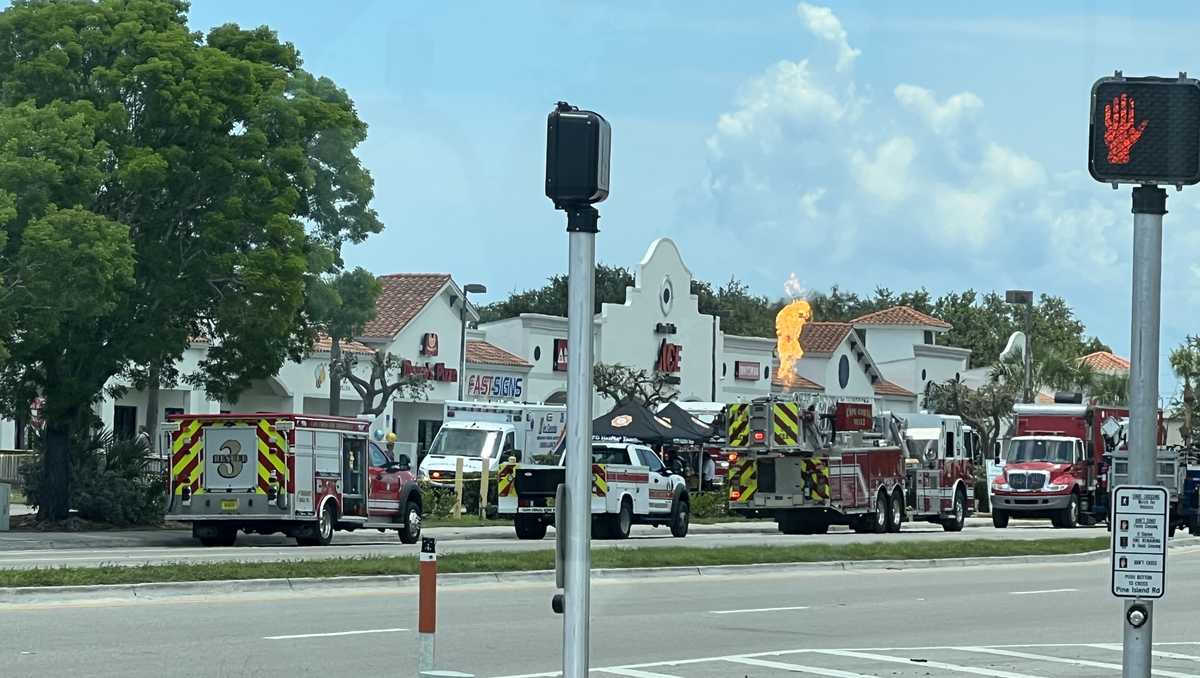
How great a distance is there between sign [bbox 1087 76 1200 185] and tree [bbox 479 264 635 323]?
77.5 metres

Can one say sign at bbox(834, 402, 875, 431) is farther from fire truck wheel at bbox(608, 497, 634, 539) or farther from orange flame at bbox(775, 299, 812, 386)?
fire truck wheel at bbox(608, 497, 634, 539)

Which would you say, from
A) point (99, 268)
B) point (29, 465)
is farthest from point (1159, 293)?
point (29, 465)

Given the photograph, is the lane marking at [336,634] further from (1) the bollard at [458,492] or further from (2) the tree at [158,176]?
(1) the bollard at [458,492]

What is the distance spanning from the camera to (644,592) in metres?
23.9

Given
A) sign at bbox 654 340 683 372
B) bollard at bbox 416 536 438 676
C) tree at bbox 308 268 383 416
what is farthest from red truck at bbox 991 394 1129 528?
bollard at bbox 416 536 438 676

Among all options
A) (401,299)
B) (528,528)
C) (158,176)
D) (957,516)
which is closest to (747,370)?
(401,299)

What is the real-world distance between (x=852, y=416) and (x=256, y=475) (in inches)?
597

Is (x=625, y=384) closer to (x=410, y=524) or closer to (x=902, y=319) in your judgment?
(x=902, y=319)

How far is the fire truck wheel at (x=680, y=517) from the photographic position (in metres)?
39.9

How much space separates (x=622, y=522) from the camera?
125 ft

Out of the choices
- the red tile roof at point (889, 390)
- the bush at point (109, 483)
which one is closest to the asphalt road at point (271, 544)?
the bush at point (109, 483)

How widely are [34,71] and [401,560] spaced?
1378 cm

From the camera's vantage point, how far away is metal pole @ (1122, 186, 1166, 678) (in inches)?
338

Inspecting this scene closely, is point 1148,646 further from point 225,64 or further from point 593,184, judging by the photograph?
point 225,64
